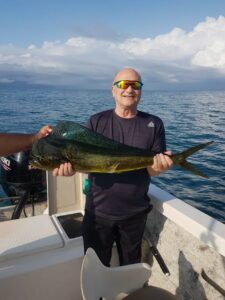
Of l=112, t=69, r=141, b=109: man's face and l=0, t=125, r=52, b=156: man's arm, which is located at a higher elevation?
l=112, t=69, r=141, b=109: man's face

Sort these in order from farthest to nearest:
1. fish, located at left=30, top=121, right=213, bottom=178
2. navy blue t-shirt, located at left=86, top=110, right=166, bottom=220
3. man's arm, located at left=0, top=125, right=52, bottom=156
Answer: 1. navy blue t-shirt, located at left=86, top=110, right=166, bottom=220
2. fish, located at left=30, top=121, right=213, bottom=178
3. man's arm, located at left=0, top=125, right=52, bottom=156

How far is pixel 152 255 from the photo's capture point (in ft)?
11.0

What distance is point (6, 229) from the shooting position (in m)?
3.39

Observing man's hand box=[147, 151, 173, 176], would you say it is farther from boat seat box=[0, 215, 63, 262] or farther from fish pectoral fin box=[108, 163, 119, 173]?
boat seat box=[0, 215, 63, 262]

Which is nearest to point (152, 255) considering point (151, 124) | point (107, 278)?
point (107, 278)

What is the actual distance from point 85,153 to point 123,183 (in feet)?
1.79

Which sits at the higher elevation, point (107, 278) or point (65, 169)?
point (65, 169)

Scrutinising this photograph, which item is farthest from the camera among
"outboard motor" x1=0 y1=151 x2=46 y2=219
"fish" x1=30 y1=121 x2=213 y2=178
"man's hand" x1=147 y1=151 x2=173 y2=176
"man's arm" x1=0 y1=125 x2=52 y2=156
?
"outboard motor" x1=0 y1=151 x2=46 y2=219

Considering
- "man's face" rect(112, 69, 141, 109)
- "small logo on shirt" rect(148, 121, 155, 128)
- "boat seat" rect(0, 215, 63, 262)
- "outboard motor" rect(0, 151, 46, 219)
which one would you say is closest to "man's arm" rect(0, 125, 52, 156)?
"man's face" rect(112, 69, 141, 109)

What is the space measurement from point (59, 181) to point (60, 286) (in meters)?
1.36

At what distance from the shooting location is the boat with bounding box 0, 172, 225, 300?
104 inches

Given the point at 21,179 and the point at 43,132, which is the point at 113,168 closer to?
the point at 43,132

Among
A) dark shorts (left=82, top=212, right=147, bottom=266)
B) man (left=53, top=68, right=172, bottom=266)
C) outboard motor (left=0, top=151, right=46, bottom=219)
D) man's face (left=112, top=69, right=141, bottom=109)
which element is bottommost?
outboard motor (left=0, top=151, right=46, bottom=219)

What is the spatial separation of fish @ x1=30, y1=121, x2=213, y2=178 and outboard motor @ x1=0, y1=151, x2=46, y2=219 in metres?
2.47
